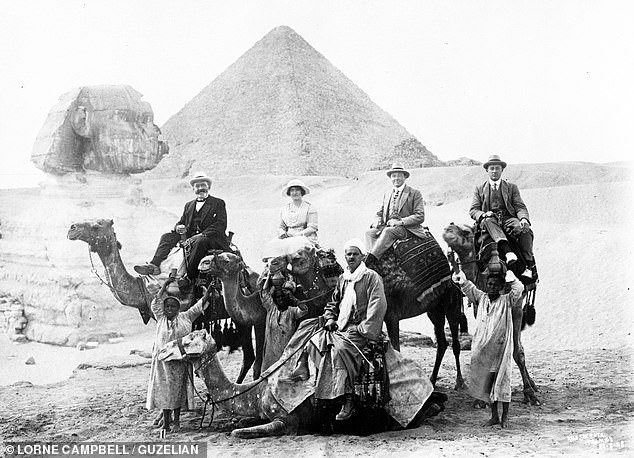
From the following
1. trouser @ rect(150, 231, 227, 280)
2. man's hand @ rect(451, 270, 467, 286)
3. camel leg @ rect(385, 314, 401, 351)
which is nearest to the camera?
man's hand @ rect(451, 270, 467, 286)

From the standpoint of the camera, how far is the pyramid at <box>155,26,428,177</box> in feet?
145

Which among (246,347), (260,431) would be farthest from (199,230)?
(260,431)

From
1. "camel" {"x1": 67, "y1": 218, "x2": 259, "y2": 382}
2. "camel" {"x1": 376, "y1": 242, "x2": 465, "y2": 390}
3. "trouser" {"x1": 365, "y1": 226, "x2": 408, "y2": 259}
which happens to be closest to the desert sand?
"camel" {"x1": 376, "y1": 242, "x2": 465, "y2": 390}

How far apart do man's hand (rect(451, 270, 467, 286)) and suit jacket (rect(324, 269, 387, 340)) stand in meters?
0.85

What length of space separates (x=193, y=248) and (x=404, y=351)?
3.31 metres

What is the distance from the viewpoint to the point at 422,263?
729 cm

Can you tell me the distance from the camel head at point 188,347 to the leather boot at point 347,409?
1145 millimetres

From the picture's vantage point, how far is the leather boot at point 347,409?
602 cm

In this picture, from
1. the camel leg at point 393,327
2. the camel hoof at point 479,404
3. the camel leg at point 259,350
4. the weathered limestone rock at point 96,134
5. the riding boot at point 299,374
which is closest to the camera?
the riding boot at point 299,374

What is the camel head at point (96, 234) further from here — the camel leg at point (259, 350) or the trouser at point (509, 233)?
the trouser at point (509, 233)

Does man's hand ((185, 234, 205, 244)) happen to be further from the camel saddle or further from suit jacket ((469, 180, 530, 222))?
suit jacket ((469, 180, 530, 222))

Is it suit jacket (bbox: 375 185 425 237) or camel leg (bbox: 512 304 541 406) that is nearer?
camel leg (bbox: 512 304 541 406)

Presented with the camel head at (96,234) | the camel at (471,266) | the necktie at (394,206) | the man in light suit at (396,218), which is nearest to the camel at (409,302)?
the man in light suit at (396,218)

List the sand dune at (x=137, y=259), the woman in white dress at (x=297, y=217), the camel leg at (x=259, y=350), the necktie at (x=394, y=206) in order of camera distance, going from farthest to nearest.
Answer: the sand dune at (x=137, y=259), the woman in white dress at (x=297, y=217), the necktie at (x=394, y=206), the camel leg at (x=259, y=350)
